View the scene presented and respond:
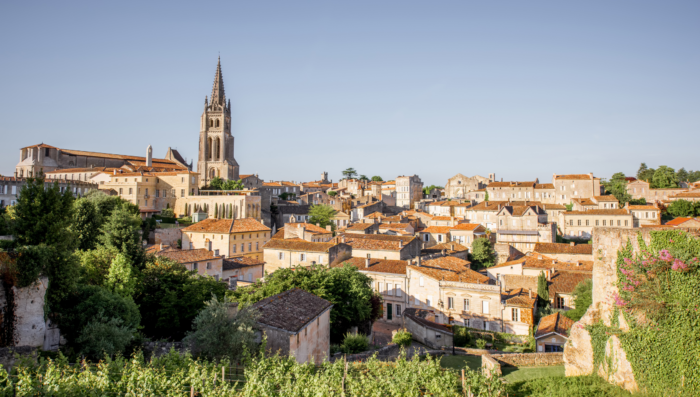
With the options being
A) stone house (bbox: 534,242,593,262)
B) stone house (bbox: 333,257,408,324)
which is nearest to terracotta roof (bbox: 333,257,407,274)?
stone house (bbox: 333,257,408,324)

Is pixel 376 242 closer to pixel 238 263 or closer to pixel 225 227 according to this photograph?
pixel 238 263

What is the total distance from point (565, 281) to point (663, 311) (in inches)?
1032

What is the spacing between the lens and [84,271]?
1992 cm

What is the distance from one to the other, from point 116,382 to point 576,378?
12.9 m

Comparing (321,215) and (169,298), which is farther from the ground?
(321,215)

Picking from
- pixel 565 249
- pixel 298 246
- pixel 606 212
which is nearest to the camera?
pixel 298 246

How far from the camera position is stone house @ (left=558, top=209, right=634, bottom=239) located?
194 feet

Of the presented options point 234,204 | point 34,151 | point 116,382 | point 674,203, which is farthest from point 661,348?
point 34,151

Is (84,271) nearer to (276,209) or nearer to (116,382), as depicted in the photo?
(116,382)

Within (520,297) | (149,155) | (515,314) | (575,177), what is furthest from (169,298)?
(575,177)

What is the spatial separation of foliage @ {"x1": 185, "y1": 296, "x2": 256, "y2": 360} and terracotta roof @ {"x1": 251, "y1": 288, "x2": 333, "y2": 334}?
1.25 meters

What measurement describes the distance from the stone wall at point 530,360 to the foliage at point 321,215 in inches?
1879

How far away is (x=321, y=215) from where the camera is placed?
67.8 metres

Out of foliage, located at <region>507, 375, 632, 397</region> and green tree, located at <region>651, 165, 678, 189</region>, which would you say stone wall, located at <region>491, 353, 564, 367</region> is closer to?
foliage, located at <region>507, 375, 632, 397</region>
